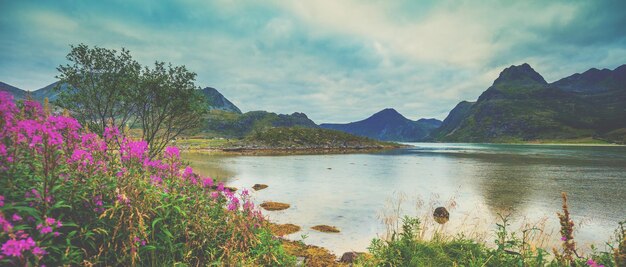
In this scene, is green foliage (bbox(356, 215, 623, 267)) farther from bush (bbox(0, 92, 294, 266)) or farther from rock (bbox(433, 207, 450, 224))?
rock (bbox(433, 207, 450, 224))

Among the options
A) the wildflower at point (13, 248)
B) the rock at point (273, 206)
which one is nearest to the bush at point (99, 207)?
the wildflower at point (13, 248)

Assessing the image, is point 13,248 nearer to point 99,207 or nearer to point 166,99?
point 99,207

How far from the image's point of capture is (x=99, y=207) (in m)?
5.61

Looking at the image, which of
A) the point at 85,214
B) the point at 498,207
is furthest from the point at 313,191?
the point at 85,214

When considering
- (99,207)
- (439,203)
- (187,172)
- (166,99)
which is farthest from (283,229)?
(166,99)

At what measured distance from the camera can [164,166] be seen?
25.0 ft

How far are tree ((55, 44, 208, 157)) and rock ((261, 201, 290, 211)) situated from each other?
33.1 feet

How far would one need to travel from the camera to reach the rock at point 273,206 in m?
20.4

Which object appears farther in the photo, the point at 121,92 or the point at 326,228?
the point at 121,92

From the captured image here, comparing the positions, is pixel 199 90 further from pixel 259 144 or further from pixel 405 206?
pixel 259 144

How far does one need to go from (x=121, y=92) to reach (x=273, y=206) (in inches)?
662

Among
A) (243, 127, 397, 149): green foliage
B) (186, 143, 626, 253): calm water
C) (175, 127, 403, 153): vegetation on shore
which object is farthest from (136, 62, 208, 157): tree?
(243, 127, 397, 149): green foliage

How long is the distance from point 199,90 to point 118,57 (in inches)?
285

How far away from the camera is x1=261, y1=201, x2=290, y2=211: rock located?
20.4m
